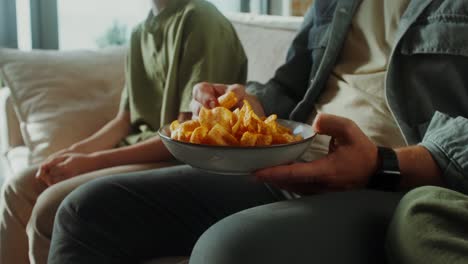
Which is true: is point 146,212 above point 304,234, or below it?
below

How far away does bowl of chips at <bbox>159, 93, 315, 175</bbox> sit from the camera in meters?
0.69

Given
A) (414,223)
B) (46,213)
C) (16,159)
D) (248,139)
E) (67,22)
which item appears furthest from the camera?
(67,22)

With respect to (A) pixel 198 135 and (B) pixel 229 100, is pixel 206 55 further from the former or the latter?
(A) pixel 198 135

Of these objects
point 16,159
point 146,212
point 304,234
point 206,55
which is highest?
point 206,55

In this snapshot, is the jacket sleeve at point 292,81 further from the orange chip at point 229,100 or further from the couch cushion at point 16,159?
the couch cushion at point 16,159

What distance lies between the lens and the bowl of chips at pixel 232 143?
27.2 inches

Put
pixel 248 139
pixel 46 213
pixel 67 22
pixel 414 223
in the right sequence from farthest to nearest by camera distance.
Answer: pixel 67 22, pixel 46 213, pixel 248 139, pixel 414 223

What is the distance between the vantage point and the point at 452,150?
0.74 metres

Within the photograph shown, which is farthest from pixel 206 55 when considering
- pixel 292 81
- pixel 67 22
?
pixel 67 22

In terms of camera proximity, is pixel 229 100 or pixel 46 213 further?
pixel 46 213

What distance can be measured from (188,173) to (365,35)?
445 millimetres

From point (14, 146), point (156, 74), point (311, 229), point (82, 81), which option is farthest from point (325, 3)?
point (14, 146)

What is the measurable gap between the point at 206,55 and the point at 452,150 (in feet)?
2.01

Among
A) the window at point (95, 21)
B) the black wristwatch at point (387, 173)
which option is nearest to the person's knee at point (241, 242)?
the black wristwatch at point (387, 173)
